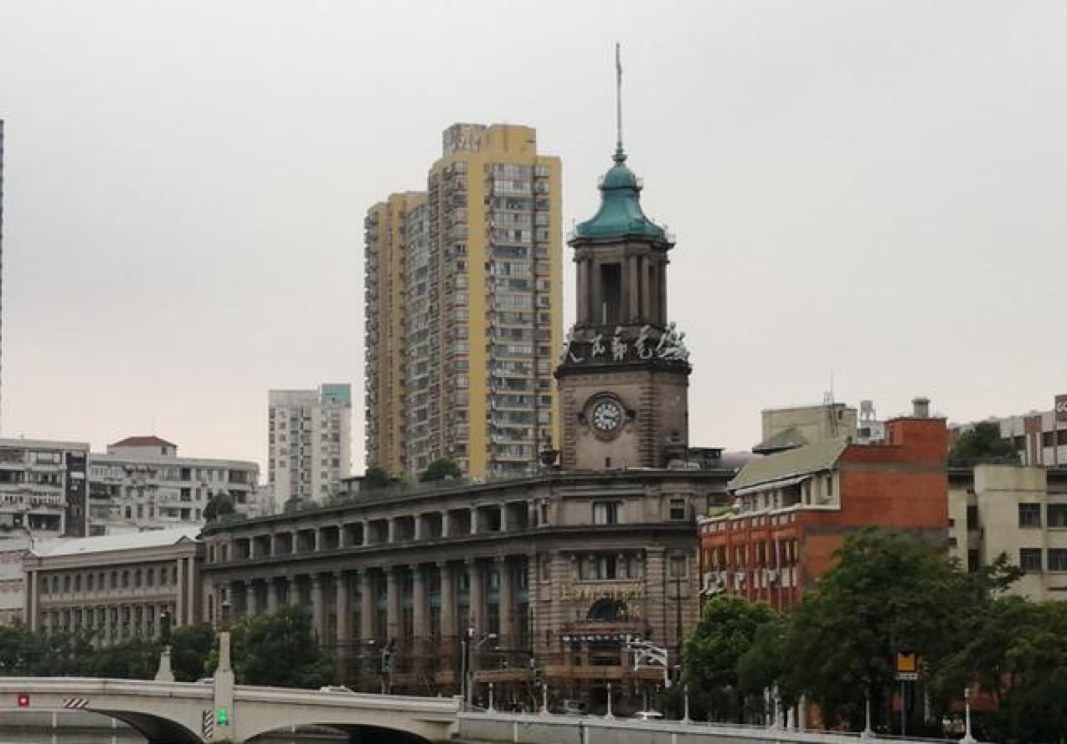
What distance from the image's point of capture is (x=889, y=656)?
127875 millimetres

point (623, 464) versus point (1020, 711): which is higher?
point (623, 464)

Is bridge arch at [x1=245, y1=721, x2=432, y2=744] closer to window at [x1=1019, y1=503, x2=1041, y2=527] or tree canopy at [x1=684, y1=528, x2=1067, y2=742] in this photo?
tree canopy at [x1=684, y1=528, x2=1067, y2=742]

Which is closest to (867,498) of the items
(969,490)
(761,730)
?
(969,490)

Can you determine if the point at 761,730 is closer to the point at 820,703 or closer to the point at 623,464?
the point at 820,703

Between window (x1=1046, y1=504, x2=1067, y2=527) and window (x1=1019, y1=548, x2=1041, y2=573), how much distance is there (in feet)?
8.11

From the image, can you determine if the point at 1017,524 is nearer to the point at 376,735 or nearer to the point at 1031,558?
the point at 1031,558

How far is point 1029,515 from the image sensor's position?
162m

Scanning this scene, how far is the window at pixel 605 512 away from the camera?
196 m

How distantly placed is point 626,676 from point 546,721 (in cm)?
4330

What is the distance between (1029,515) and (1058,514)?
2043 mm

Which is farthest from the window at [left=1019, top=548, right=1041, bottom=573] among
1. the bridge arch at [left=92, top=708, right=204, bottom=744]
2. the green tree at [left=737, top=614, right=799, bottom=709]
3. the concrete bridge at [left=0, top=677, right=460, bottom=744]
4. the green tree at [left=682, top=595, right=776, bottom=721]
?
the bridge arch at [left=92, top=708, right=204, bottom=744]

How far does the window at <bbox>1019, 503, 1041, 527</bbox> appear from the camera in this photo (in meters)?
162

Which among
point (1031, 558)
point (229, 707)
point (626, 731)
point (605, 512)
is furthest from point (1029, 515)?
point (229, 707)

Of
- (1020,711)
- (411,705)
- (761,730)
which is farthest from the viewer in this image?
(411,705)
